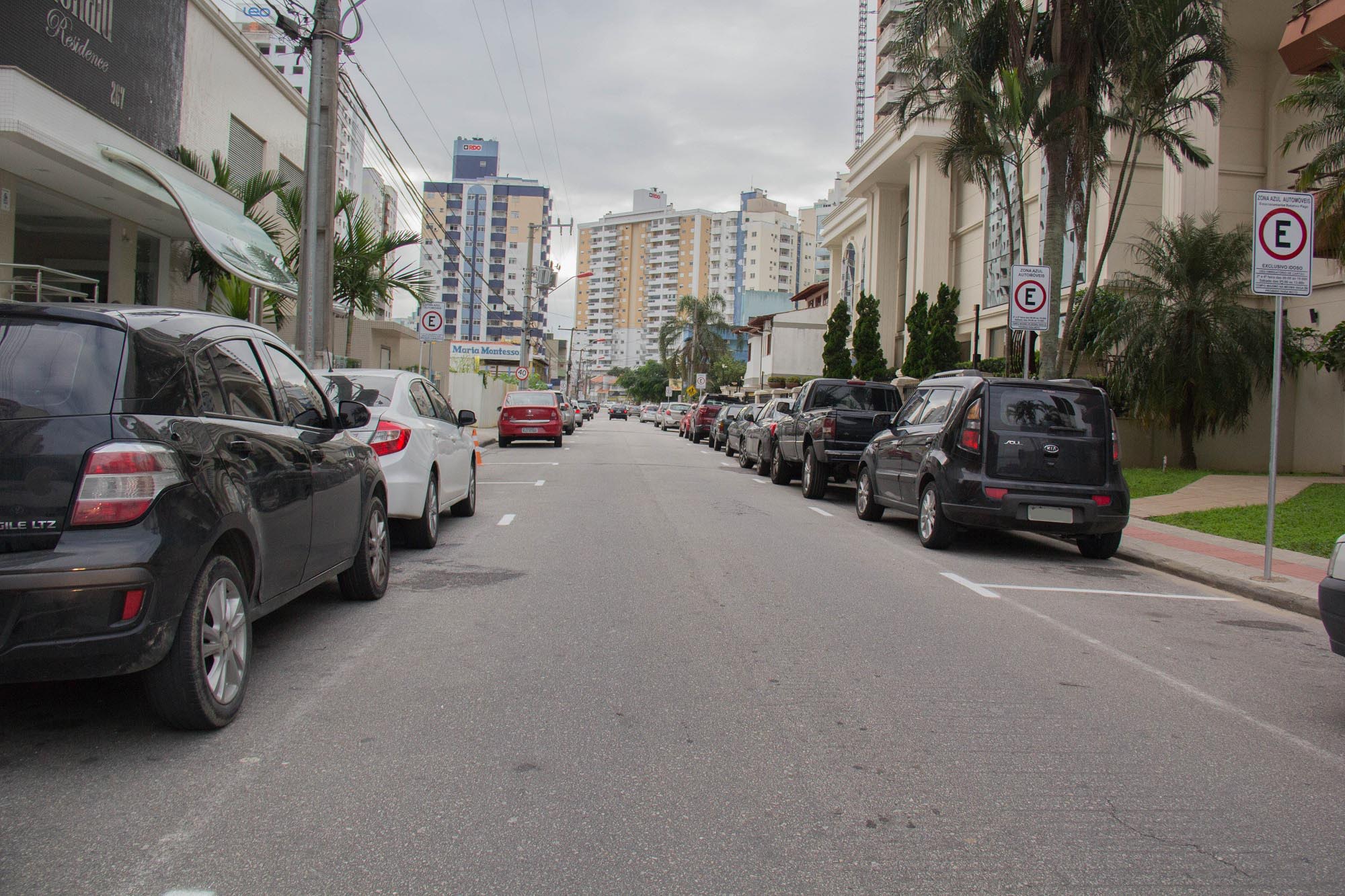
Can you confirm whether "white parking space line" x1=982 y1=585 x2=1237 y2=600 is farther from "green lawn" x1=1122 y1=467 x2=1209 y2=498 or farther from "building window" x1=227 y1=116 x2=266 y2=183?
"building window" x1=227 y1=116 x2=266 y2=183

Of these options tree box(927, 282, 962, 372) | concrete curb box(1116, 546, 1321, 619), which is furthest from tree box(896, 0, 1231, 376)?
tree box(927, 282, 962, 372)

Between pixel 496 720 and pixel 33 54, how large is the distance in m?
13.5

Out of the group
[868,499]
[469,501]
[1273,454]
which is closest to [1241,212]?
[868,499]

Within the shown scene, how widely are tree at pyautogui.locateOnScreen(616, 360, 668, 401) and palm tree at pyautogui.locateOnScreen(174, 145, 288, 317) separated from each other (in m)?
105

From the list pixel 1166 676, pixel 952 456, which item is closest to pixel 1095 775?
pixel 1166 676

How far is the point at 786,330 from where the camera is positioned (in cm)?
5541

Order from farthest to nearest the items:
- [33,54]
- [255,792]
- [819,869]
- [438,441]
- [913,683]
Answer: [33,54] → [438,441] → [913,683] → [255,792] → [819,869]

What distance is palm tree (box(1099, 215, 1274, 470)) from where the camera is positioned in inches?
781

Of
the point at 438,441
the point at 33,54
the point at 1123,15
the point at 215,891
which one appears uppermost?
the point at 1123,15

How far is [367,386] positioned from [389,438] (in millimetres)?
911

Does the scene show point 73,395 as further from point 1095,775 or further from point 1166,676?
point 1166,676

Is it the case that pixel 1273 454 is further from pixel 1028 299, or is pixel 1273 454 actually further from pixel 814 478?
pixel 814 478

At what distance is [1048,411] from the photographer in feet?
33.4

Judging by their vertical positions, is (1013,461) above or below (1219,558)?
above
